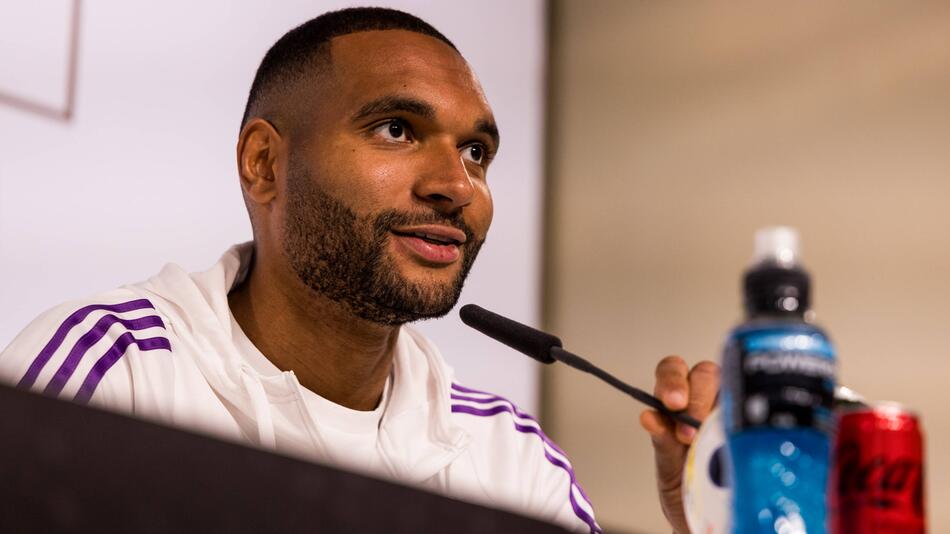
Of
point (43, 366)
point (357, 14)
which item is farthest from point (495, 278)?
point (43, 366)

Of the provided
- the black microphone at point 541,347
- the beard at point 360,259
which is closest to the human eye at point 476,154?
the beard at point 360,259

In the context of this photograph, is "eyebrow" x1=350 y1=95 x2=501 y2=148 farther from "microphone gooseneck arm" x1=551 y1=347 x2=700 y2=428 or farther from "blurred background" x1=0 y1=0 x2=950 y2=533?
"microphone gooseneck arm" x1=551 y1=347 x2=700 y2=428

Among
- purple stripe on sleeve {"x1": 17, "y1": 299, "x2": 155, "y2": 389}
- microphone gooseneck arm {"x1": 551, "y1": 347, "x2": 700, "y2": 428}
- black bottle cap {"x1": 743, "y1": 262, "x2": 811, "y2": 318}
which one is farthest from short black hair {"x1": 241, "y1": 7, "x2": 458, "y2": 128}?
black bottle cap {"x1": 743, "y1": 262, "x2": 811, "y2": 318}

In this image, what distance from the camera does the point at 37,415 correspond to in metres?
0.30

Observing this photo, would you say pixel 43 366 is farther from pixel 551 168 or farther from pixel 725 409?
pixel 551 168

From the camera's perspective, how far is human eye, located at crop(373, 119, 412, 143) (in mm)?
1496

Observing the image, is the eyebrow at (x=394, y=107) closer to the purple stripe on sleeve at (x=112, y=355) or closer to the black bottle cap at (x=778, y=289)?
the purple stripe on sleeve at (x=112, y=355)

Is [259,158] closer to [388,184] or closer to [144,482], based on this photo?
[388,184]

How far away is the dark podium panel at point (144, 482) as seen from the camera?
1.00 feet

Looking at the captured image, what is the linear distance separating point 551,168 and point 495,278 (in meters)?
0.37

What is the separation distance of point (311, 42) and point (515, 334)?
0.77 metres

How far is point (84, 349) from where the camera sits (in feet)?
3.77

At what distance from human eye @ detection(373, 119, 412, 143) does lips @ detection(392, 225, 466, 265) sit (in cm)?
14

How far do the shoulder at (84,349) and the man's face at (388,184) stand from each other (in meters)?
0.30
